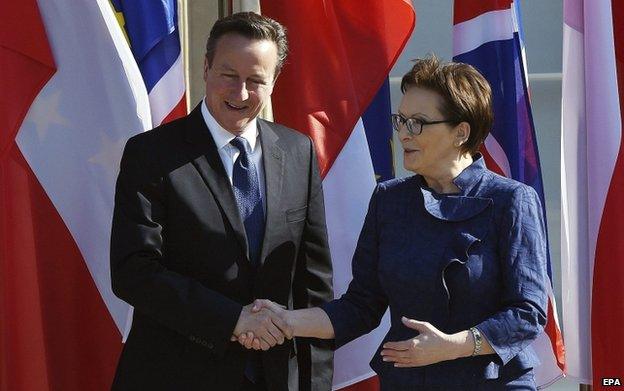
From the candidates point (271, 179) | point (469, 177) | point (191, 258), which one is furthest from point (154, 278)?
point (469, 177)

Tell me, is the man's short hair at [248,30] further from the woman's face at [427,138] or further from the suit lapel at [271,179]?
the woman's face at [427,138]

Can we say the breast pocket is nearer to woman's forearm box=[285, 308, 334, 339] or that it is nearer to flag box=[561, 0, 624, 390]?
woman's forearm box=[285, 308, 334, 339]

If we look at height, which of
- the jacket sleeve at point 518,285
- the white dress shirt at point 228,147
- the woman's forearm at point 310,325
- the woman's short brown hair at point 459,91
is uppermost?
the woman's short brown hair at point 459,91

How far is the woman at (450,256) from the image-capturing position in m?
2.30

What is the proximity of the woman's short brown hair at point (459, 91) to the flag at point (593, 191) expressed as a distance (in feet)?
3.33

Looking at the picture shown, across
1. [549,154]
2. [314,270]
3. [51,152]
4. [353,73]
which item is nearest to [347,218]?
[353,73]

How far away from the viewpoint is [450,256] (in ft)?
7.70

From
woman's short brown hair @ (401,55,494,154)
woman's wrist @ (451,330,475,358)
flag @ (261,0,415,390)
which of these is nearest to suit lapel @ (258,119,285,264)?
woman's short brown hair @ (401,55,494,154)

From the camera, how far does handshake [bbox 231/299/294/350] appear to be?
8.25 ft

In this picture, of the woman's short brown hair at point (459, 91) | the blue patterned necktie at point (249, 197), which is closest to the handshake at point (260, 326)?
the blue patterned necktie at point (249, 197)

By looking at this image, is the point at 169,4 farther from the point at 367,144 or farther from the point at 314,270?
the point at 314,270

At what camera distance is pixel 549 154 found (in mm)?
9836

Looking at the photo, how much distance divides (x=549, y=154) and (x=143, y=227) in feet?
25.5

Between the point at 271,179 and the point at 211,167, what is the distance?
0.49 feet
